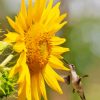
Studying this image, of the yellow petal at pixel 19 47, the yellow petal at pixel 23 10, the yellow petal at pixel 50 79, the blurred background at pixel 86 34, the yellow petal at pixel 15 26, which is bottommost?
the blurred background at pixel 86 34

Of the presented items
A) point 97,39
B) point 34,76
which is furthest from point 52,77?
point 97,39

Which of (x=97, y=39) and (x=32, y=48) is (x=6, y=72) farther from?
(x=97, y=39)

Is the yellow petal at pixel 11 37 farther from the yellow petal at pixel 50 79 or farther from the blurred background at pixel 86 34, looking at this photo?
the blurred background at pixel 86 34

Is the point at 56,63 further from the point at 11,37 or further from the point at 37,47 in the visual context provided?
the point at 11,37

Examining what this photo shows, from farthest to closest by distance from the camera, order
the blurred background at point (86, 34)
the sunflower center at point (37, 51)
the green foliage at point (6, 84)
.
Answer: the blurred background at point (86, 34)
the sunflower center at point (37, 51)
the green foliage at point (6, 84)

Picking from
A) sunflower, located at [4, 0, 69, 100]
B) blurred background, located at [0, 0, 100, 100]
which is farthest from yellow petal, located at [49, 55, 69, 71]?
blurred background, located at [0, 0, 100, 100]

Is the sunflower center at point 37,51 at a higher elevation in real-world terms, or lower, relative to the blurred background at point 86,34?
higher

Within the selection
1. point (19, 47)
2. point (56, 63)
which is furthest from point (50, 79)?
point (19, 47)

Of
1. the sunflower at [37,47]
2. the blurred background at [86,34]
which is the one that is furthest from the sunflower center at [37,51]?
the blurred background at [86,34]
